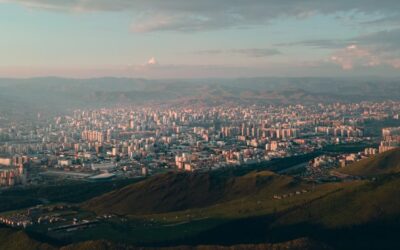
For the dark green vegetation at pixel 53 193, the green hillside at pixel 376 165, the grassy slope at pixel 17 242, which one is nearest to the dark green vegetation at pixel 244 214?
the grassy slope at pixel 17 242

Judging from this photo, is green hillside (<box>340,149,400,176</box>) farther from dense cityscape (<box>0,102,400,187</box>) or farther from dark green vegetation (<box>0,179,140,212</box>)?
dark green vegetation (<box>0,179,140,212</box>)

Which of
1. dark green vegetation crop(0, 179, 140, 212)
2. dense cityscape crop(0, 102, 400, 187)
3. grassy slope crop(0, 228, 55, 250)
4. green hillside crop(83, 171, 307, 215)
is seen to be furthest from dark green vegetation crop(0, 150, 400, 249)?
dense cityscape crop(0, 102, 400, 187)

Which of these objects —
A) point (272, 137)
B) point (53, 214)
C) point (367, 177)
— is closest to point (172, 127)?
point (272, 137)

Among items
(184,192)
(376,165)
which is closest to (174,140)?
(376,165)

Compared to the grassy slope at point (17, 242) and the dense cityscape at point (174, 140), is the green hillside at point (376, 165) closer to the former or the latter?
the dense cityscape at point (174, 140)

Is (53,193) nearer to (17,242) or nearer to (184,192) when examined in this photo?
(184,192)

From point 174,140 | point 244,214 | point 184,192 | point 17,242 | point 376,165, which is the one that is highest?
point 376,165

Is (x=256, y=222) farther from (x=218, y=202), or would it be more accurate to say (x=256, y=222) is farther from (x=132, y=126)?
(x=132, y=126)
